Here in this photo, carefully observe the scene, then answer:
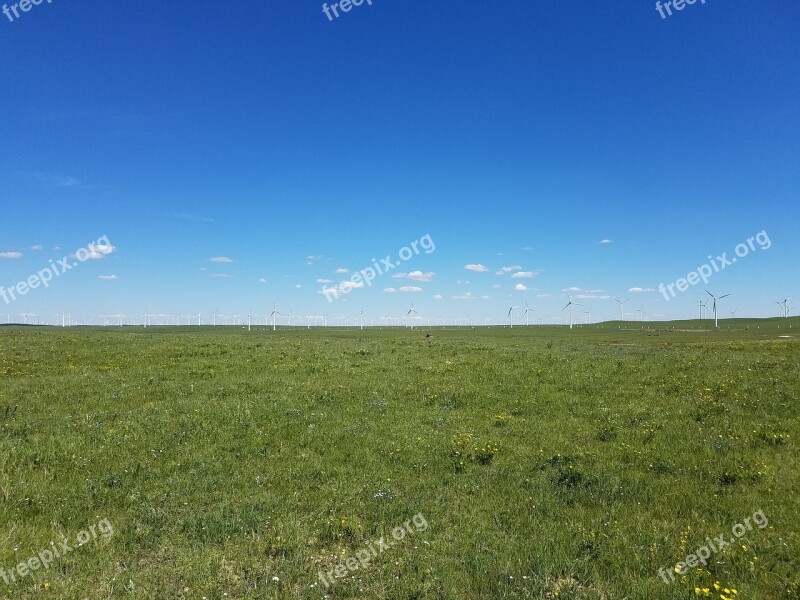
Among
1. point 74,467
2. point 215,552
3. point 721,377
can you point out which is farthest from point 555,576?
point 721,377

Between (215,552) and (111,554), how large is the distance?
187 cm

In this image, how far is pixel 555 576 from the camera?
8.22 meters

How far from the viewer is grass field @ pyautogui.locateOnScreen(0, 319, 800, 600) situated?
8.14 m

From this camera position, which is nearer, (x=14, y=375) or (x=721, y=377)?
(x=721, y=377)

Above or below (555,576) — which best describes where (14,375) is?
above

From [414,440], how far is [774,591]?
9.41m

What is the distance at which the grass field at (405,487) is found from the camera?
814 cm

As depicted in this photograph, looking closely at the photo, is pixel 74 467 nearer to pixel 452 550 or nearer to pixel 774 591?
pixel 452 550

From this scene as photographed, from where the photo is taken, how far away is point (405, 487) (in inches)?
471

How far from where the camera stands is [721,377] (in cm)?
2334

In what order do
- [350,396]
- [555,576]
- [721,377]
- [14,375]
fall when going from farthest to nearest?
1. [14,375]
2. [721,377]
3. [350,396]
4. [555,576]

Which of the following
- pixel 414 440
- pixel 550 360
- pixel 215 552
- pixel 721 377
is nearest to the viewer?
pixel 215 552

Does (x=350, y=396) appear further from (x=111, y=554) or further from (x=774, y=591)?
(x=774, y=591)

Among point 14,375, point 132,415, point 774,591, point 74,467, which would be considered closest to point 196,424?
point 132,415
